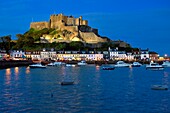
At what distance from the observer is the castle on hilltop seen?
11846 centimetres

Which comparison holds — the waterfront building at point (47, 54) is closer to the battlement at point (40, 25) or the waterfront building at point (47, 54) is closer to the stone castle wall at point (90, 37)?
the stone castle wall at point (90, 37)

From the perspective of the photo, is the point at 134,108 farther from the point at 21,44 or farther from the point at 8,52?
the point at 21,44

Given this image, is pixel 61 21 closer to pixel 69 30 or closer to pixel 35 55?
pixel 69 30

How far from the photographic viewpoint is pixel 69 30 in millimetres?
118812

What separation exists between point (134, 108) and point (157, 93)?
628 cm

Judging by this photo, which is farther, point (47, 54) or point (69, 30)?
point (69, 30)

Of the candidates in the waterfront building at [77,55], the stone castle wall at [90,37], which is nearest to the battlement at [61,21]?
the stone castle wall at [90,37]

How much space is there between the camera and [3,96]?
23.0 m

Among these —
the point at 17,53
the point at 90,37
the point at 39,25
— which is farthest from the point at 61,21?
the point at 17,53

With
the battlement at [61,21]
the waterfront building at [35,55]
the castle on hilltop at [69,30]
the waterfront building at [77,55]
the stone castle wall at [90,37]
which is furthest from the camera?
the battlement at [61,21]

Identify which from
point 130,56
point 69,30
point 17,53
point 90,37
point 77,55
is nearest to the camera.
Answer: point 17,53

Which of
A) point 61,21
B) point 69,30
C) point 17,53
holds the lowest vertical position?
point 17,53

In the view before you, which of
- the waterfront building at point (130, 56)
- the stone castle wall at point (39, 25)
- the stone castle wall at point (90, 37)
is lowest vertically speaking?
the waterfront building at point (130, 56)

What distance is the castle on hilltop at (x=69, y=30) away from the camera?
11846 cm
